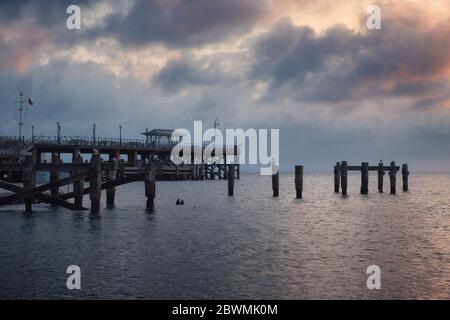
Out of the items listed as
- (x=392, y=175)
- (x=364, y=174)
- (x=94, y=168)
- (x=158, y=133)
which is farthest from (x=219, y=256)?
(x=158, y=133)

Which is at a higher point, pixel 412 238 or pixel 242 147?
pixel 242 147

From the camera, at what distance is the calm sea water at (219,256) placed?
49.9 feet

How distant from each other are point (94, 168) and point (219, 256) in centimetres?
1395

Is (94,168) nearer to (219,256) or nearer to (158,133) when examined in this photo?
(219,256)

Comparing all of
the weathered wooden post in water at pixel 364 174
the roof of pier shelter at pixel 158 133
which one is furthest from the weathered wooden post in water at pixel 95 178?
the roof of pier shelter at pixel 158 133

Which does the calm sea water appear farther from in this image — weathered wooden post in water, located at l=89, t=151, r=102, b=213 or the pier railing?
the pier railing

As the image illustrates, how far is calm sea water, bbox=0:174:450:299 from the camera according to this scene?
1521cm

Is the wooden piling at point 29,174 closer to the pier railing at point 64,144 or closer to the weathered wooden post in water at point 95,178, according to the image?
the weathered wooden post in water at point 95,178
